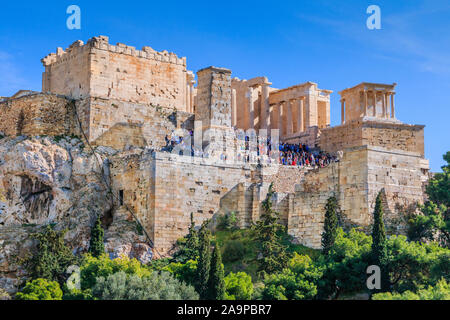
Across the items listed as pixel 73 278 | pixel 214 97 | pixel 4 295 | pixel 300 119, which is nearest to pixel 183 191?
pixel 214 97

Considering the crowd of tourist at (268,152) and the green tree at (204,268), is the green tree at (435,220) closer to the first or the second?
the crowd of tourist at (268,152)

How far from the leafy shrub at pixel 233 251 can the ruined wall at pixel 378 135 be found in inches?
657

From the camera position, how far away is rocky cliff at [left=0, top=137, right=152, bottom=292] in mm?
52094

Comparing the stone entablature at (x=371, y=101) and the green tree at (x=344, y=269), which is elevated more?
the stone entablature at (x=371, y=101)

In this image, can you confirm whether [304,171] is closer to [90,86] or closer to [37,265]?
[90,86]

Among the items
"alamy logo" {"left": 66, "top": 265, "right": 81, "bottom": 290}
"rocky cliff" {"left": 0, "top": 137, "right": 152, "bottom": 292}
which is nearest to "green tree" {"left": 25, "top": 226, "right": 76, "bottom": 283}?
"alamy logo" {"left": 66, "top": 265, "right": 81, "bottom": 290}

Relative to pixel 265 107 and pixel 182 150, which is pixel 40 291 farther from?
pixel 265 107

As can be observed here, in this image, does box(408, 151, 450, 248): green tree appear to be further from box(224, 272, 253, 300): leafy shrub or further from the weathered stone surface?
box(224, 272, 253, 300): leafy shrub

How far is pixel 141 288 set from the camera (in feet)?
144

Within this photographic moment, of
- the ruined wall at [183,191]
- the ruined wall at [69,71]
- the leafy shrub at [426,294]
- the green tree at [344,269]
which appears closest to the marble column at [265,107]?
the ruined wall at [69,71]

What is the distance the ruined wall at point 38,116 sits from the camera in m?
55.7

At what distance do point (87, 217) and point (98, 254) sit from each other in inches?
148

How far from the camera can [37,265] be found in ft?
154
